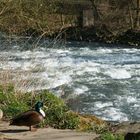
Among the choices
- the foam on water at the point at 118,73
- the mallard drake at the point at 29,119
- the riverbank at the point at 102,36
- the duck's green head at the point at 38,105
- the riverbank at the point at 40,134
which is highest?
the duck's green head at the point at 38,105

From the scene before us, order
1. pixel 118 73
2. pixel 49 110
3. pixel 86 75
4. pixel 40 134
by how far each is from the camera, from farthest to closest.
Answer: pixel 118 73 → pixel 86 75 → pixel 49 110 → pixel 40 134

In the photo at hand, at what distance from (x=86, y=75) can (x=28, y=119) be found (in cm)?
1068

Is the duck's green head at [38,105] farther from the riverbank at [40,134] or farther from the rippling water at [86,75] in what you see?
the rippling water at [86,75]

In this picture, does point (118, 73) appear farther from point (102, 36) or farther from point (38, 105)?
point (38, 105)

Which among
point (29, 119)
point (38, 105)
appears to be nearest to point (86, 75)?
point (38, 105)

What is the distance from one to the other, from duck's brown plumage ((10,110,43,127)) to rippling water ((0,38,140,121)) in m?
2.79

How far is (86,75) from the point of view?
64.4 feet

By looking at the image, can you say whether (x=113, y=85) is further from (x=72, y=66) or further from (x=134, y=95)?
(x=72, y=66)

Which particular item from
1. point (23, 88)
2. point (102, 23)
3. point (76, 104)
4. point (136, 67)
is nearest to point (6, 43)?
point (76, 104)

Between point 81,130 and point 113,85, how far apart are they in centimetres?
855

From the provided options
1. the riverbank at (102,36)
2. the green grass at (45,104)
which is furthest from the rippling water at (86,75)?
the riverbank at (102,36)

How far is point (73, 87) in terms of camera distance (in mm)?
17281

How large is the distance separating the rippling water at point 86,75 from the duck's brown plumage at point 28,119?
9.16 ft

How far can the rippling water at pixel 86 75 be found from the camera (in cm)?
1320
